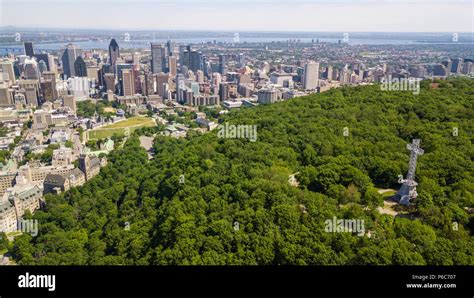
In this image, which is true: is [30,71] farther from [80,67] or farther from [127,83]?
[127,83]

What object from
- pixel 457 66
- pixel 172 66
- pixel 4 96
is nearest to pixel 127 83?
pixel 4 96

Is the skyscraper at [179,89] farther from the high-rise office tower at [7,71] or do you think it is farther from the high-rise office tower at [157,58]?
the high-rise office tower at [7,71]

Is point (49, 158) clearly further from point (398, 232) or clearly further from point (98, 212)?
point (398, 232)

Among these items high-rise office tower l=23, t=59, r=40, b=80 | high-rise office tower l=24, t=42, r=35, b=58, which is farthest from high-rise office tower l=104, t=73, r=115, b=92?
high-rise office tower l=24, t=42, r=35, b=58

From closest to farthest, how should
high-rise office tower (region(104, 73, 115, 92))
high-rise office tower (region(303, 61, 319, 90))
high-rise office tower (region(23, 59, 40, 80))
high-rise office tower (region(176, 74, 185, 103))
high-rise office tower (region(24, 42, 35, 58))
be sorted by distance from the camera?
high-rise office tower (region(176, 74, 185, 103)) < high-rise office tower (region(23, 59, 40, 80)) < high-rise office tower (region(104, 73, 115, 92)) < high-rise office tower (region(303, 61, 319, 90)) < high-rise office tower (region(24, 42, 35, 58))

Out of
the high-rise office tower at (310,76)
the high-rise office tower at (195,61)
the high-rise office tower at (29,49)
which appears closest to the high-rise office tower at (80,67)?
the high-rise office tower at (29,49)

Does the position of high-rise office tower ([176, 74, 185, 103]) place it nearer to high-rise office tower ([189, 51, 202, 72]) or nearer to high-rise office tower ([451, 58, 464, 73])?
high-rise office tower ([189, 51, 202, 72])

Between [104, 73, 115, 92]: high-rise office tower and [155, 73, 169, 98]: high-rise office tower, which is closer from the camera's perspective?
[155, 73, 169, 98]: high-rise office tower
